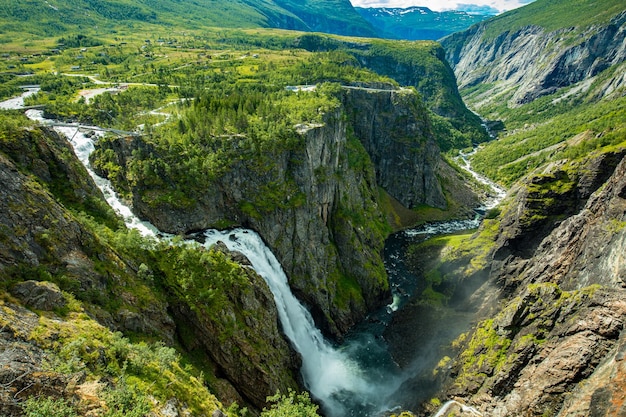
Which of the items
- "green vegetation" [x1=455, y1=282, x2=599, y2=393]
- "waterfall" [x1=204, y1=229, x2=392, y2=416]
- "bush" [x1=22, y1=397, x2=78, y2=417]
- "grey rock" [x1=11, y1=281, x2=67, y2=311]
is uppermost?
"bush" [x1=22, y1=397, x2=78, y2=417]

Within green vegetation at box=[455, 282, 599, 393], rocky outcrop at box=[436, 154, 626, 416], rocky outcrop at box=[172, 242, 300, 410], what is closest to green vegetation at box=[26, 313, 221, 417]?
rocky outcrop at box=[172, 242, 300, 410]

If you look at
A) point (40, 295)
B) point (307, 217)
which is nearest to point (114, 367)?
point (40, 295)

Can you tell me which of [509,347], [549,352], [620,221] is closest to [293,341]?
[509,347]

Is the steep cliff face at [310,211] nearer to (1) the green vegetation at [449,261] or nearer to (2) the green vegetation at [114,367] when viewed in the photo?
(1) the green vegetation at [449,261]

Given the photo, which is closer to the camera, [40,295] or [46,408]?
[46,408]

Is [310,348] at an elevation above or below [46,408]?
below

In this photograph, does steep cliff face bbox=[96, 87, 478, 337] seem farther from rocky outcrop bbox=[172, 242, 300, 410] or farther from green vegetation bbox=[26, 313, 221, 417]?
green vegetation bbox=[26, 313, 221, 417]

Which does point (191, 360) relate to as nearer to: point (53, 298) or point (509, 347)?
point (53, 298)

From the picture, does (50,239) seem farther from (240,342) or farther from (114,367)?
(240,342)

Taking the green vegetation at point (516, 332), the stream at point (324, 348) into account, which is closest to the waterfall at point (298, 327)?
the stream at point (324, 348)
